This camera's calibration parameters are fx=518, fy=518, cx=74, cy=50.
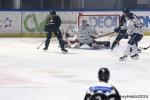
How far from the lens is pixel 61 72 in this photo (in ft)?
40.0

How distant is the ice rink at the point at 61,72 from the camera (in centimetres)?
910

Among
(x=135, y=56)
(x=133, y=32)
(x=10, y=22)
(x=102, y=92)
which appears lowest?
(x=135, y=56)

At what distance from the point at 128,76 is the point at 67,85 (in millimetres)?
1920

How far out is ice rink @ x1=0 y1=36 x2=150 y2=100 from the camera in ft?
29.9

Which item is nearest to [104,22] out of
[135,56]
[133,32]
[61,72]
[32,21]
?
[32,21]

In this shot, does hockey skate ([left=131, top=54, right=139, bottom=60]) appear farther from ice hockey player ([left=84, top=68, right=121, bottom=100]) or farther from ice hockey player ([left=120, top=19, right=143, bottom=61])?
ice hockey player ([left=84, top=68, right=121, bottom=100])

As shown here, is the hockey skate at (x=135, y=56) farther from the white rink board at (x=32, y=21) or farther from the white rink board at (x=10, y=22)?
the white rink board at (x=10, y=22)

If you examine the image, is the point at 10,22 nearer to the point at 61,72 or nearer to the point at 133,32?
the point at 133,32

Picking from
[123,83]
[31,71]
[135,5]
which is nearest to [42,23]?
[135,5]

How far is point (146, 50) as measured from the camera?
18219 millimetres

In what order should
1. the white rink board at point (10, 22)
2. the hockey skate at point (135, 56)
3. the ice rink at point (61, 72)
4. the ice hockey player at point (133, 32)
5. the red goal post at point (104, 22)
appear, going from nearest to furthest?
1. the ice rink at point (61, 72)
2. the ice hockey player at point (133, 32)
3. the hockey skate at point (135, 56)
4. the white rink board at point (10, 22)
5. the red goal post at point (104, 22)

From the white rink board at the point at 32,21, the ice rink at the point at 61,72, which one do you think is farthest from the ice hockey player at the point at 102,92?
the white rink board at the point at 32,21

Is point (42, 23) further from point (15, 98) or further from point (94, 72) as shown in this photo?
point (15, 98)

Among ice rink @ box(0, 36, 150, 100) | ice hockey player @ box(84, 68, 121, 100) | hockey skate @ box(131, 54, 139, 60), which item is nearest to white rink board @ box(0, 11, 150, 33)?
ice rink @ box(0, 36, 150, 100)
